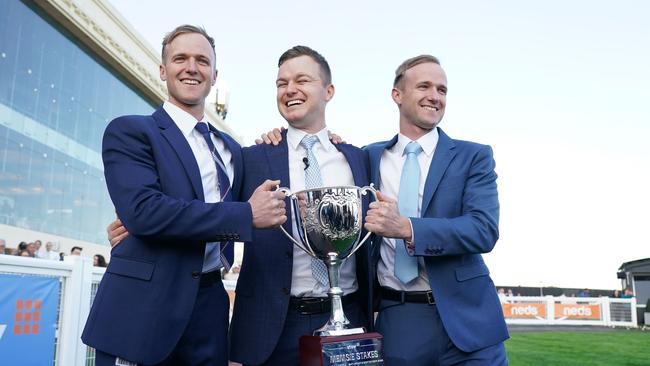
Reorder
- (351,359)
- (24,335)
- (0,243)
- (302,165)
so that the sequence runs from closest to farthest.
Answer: (351,359), (302,165), (24,335), (0,243)

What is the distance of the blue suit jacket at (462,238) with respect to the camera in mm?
2146

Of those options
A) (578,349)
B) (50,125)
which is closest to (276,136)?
(50,125)

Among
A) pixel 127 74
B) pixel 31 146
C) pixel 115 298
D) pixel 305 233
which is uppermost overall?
pixel 127 74

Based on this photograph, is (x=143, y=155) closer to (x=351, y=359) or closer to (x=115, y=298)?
(x=115, y=298)

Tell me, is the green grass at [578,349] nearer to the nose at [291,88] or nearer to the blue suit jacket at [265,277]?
the blue suit jacket at [265,277]

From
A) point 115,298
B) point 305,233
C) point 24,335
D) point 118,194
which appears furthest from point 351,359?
point 24,335

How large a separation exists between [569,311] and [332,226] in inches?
794

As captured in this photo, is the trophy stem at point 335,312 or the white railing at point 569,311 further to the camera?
the white railing at point 569,311

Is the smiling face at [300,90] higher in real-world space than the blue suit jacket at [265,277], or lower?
higher

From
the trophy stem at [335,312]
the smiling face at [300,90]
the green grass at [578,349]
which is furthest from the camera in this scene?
the green grass at [578,349]

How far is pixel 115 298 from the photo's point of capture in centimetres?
192

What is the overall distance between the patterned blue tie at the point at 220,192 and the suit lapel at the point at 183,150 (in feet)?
0.43

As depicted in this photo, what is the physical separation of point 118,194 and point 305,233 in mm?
690

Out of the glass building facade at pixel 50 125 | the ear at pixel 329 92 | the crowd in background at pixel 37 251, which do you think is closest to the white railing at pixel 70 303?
the ear at pixel 329 92
